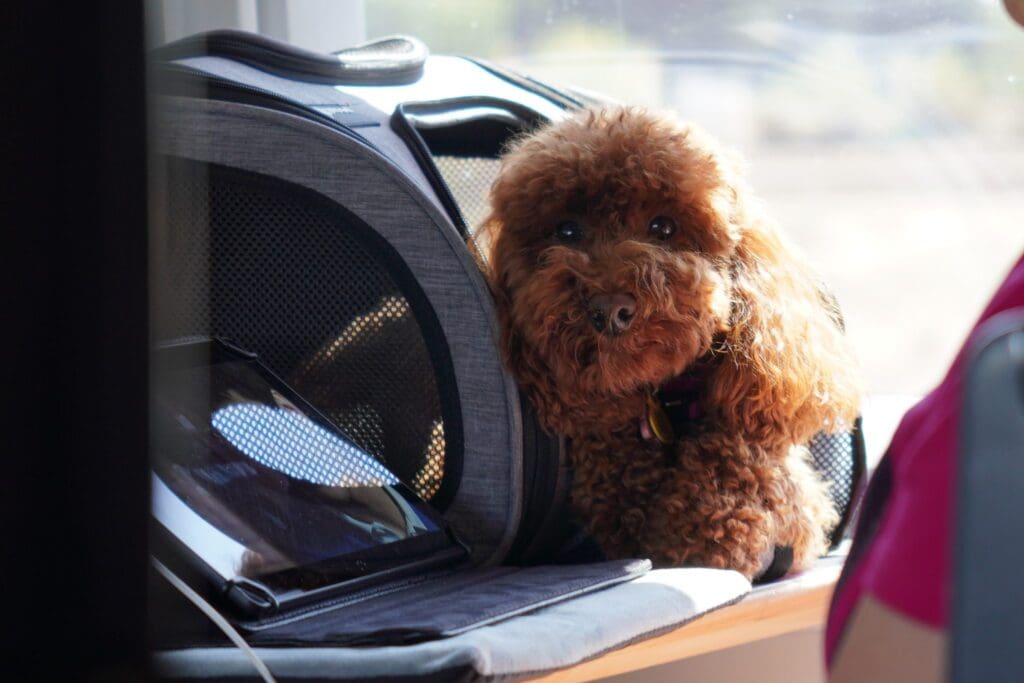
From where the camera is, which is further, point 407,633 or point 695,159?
point 695,159

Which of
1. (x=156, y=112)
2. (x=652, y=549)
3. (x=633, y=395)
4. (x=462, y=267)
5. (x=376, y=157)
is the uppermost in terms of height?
(x=156, y=112)

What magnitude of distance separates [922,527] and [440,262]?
2.37 feet

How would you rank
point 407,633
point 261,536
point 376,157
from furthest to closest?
1. point 376,157
2. point 261,536
3. point 407,633

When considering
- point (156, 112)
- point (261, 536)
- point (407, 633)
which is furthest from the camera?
point (261, 536)

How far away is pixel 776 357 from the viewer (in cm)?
111

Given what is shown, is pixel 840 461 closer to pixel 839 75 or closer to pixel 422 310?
pixel 422 310

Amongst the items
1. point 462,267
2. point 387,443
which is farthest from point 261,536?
point 462,267

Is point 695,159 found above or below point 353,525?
above

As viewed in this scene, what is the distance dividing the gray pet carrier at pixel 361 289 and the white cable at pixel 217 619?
0.77 feet

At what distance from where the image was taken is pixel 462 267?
1.14m

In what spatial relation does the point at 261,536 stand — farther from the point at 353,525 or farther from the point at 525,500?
the point at 525,500

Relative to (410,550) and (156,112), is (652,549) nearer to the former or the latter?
(410,550)

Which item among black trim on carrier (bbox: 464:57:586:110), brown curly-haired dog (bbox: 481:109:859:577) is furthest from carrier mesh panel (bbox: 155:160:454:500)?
black trim on carrier (bbox: 464:57:586:110)

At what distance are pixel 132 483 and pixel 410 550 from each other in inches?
23.0
